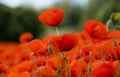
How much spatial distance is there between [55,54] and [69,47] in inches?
4.0

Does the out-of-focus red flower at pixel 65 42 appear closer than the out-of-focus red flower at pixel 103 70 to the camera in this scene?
No

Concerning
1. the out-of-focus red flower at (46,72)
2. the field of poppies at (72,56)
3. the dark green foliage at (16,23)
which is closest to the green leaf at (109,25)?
the field of poppies at (72,56)

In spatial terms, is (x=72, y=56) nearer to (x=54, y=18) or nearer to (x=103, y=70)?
(x=54, y=18)

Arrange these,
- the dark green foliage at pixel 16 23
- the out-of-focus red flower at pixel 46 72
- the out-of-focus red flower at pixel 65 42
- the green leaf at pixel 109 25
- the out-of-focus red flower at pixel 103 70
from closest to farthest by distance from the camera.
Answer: the out-of-focus red flower at pixel 103 70
the out-of-focus red flower at pixel 46 72
the out-of-focus red flower at pixel 65 42
the green leaf at pixel 109 25
the dark green foliage at pixel 16 23

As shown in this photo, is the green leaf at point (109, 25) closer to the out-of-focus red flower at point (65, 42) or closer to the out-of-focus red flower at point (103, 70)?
the out-of-focus red flower at point (65, 42)

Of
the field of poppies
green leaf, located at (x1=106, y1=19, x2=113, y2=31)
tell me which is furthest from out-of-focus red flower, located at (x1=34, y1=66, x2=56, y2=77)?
green leaf, located at (x1=106, y1=19, x2=113, y2=31)

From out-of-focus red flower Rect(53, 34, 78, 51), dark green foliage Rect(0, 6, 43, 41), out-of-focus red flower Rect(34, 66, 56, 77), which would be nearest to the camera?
out-of-focus red flower Rect(34, 66, 56, 77)

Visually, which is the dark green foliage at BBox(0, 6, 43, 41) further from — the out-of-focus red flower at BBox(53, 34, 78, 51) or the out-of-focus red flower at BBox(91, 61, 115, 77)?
the out-of-focus red flower at BBox(91, 61, 115, 77)

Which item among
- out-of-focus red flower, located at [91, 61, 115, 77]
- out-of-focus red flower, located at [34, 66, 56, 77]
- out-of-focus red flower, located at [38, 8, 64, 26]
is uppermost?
out-of-focus red flower, located at [38, 8, 64, 26]

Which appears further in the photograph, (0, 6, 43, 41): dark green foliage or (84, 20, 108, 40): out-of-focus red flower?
(0, 6, 43, 41): dark green foliage

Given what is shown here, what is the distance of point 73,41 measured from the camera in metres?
1.68

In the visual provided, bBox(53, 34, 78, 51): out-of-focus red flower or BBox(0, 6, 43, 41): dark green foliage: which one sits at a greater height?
BBox(0, 6, 43, 41): dark green foliage

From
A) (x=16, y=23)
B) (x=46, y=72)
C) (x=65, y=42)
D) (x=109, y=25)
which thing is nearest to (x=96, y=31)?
(x=109, y=25)

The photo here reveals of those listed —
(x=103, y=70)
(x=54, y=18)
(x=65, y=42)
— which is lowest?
(x=103, y=70)
